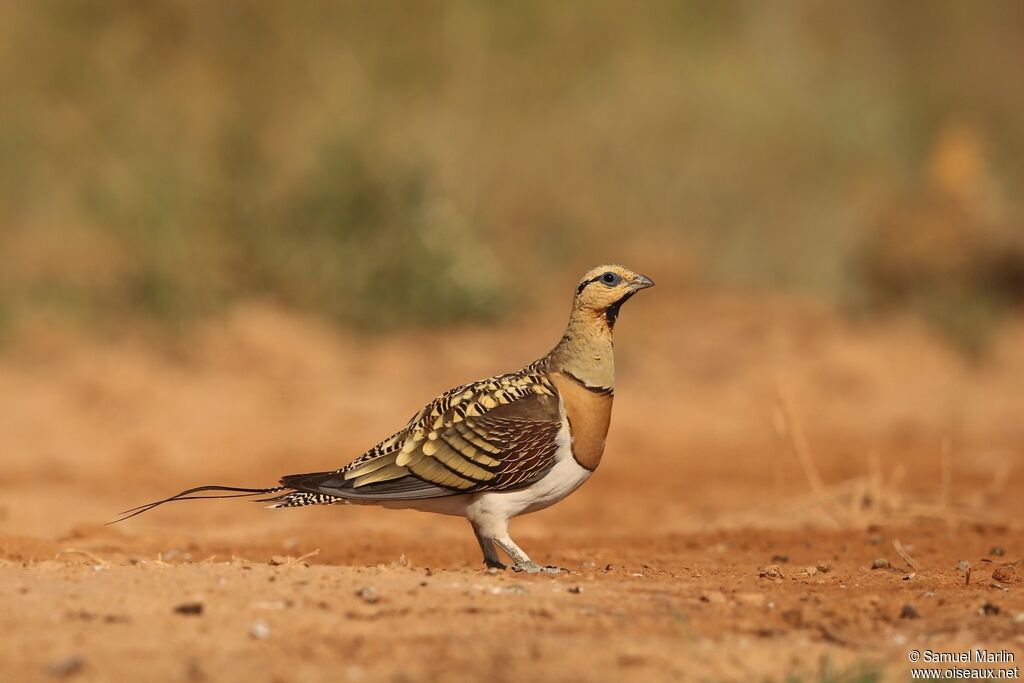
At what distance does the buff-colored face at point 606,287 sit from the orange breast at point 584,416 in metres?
0.36

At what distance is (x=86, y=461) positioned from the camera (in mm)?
11664

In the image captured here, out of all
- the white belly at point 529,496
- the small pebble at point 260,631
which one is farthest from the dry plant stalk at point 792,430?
the small pebble at point 260,631

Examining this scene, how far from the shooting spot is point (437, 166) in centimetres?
1588

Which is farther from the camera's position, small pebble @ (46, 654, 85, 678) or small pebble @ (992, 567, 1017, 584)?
small pebble @ (992, 567, 1017, 584)

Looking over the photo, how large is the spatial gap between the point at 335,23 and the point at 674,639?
14.5 metres

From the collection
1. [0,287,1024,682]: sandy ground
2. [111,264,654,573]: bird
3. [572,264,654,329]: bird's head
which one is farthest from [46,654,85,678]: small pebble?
[572,264,654,329]: bird's head

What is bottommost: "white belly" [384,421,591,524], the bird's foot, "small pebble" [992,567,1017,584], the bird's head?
"small pebble" [992,567,1017,584]

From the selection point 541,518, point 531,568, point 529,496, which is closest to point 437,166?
point 541,518

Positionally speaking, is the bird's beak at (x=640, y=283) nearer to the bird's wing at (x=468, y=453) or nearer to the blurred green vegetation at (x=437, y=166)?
the bird's wing at (x=468, y=453)

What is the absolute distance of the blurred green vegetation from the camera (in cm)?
1495

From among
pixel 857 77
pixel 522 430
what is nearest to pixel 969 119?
pixel 857 77

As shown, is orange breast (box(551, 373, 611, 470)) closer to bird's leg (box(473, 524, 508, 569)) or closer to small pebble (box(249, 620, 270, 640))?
bird's leg (box(473, 524, 508, 569))

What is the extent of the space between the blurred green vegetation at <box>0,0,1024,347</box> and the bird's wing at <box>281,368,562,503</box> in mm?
8622

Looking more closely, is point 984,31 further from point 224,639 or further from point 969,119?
point 224,639
